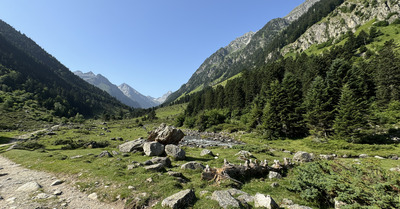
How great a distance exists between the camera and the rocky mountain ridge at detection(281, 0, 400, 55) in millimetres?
118256

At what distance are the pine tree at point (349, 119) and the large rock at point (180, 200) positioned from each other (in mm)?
34106

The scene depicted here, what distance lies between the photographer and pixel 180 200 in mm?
7984

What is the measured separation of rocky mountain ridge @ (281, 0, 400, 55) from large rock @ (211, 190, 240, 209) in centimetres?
18793

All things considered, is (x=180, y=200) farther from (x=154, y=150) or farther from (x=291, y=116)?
(x=291, y=116)

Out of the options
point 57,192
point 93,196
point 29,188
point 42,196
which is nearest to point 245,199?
point 93,196

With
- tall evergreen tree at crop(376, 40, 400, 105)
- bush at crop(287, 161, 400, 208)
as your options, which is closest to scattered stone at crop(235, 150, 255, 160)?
bush at crop(287, 161, 400, 208)

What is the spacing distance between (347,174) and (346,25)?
21235cm

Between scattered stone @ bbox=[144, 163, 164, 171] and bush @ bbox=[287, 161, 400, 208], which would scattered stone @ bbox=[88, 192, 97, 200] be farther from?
bush @ bbox=[287, 161, 400, 208]

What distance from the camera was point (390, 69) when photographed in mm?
42125

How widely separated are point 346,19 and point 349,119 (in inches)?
7643

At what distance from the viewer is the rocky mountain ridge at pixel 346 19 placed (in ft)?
388

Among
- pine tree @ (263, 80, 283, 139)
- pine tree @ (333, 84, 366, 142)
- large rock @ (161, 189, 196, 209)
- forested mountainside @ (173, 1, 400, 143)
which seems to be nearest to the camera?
large rock @ (161, 189, 196, 209)

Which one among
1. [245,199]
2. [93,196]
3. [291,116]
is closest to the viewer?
[245,199]

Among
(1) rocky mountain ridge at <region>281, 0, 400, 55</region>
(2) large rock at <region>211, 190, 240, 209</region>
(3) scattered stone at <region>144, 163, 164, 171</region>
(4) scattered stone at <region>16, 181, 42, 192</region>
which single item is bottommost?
(3) scattered stone at <region>144, 163, 164, 171</region>
